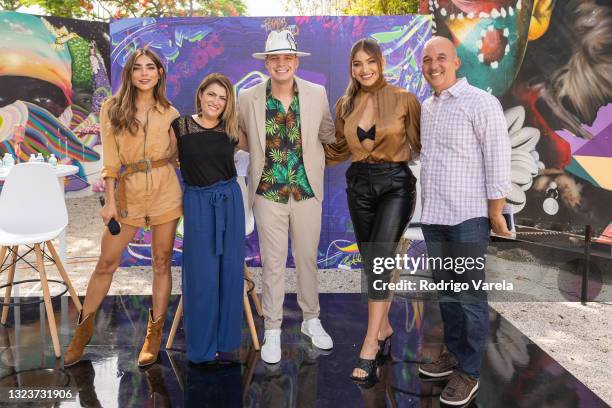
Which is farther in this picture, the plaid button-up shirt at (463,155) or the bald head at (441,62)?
the bald head at (441,62)

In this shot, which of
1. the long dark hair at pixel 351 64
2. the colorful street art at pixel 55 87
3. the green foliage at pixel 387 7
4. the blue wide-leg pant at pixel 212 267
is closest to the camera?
the long dark hair at pixel 351 64

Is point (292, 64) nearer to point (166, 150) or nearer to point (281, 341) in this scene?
point (166, 150)

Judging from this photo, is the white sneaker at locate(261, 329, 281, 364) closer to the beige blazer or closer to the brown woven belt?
the beige blazer

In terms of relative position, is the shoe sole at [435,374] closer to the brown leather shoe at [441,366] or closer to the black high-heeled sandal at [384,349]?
the brown leather shoe at [441,366]

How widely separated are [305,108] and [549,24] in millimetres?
3957

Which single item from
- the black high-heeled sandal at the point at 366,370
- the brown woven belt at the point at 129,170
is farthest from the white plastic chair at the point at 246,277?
the black high-heeled sandal at the point at 366,370

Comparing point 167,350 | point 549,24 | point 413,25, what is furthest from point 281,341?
point 549,24

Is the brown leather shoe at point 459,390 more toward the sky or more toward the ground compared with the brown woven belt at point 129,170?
more toward the ground

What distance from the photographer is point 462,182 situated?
2.64 m

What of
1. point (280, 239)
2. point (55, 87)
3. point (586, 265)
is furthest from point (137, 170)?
point (55, 87)

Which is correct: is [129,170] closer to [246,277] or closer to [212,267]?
[212,267]

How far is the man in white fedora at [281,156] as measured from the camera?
10.4 ft

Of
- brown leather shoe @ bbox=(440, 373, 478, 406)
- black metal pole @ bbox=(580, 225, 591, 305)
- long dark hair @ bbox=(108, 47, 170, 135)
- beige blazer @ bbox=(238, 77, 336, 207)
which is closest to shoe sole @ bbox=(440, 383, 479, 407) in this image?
brown leather shoe @ bbox=(440, 373, 478, 406)

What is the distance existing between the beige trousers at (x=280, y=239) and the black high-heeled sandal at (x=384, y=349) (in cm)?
61
